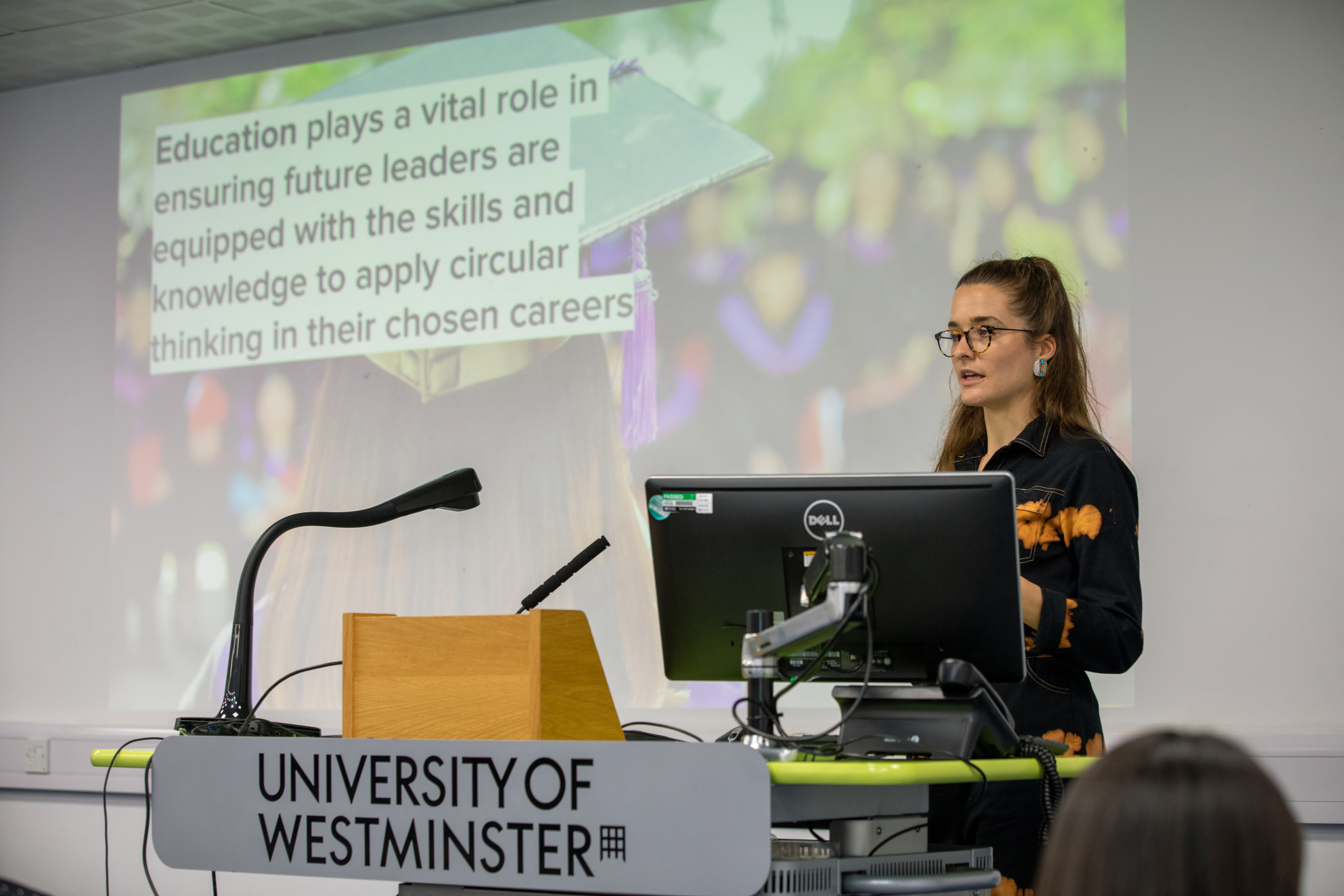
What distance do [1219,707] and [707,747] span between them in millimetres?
1789

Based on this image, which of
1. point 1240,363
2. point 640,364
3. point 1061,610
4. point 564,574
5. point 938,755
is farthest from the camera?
point 640,364

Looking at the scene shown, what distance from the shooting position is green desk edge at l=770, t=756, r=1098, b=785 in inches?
44.4

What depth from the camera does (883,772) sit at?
1122mm

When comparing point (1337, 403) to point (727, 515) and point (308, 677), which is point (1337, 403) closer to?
point (727, 515)

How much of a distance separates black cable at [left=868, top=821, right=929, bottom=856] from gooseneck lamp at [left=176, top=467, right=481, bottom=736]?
78cm

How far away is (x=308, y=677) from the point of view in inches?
126

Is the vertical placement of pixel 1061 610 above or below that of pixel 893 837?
above

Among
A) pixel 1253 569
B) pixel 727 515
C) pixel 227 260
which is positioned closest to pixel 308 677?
pixel 227 260

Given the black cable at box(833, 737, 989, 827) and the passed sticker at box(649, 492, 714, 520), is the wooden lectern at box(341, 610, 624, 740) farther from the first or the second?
the black cable at box(833, 737, 989, 827)

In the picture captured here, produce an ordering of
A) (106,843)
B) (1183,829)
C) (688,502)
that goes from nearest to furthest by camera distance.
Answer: (1183,829) < (688,502) < (106,843)

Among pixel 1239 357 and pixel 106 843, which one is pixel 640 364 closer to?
pixel 1239 357

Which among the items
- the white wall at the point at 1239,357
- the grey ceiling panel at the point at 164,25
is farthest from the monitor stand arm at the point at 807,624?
the grey ceiling panel at the point at 164,25

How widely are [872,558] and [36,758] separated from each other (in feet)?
9.88

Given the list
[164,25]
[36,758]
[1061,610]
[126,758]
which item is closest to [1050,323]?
[1061,610]
